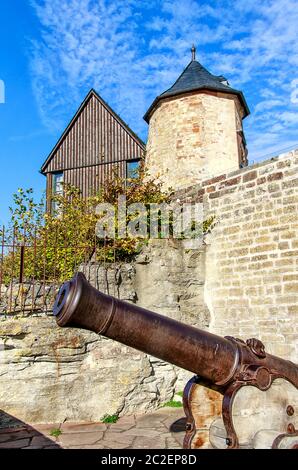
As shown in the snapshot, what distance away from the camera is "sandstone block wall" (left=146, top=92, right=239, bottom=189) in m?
10.9

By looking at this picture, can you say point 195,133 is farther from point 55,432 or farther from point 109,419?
point 55,432

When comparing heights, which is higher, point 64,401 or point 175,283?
point 175,283

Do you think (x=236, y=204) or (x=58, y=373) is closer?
(x=58, y=373)

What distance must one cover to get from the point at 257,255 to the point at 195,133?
5488mm

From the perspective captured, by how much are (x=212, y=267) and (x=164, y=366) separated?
6.55 ft

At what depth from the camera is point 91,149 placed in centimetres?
1645

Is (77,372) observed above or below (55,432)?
above

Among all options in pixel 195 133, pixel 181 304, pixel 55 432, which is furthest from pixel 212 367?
pixel 195 133

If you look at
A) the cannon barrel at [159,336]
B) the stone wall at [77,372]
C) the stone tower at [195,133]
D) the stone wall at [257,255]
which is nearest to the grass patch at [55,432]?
the stone wall at [77,372]

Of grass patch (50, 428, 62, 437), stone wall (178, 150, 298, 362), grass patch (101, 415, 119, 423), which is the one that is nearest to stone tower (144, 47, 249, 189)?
stone wall (178, 150, 298, 362)

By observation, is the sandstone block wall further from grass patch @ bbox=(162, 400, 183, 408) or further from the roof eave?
grass patch @ bbox=(162, 400, 183, 408)
